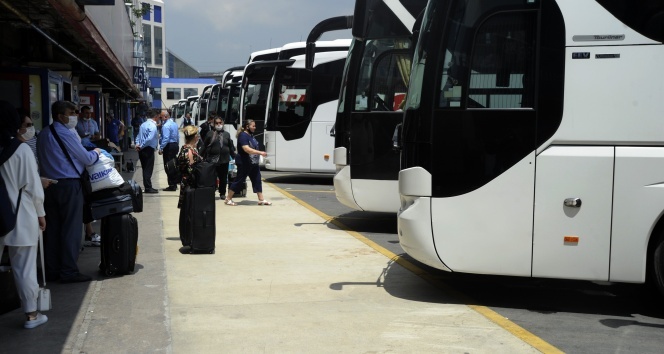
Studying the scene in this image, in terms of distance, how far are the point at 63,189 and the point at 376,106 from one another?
16.2ft

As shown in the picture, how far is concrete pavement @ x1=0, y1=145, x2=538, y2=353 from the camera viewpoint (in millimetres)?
5770

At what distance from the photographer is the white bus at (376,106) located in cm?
1084

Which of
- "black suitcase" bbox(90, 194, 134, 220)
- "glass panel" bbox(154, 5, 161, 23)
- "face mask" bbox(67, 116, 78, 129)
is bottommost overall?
"black suitcase" bbox(90, 194, 134, 220)

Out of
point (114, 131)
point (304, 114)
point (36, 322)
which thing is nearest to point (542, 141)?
point (36, 322)

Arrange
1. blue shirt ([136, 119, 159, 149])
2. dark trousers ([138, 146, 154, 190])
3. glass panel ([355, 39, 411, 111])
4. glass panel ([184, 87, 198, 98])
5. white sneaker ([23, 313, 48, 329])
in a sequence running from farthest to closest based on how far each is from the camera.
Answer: glass panel ([184, 87, 198, 98])
dark trousers ([138, 146, 154, 190])
blue shirt ([136, 119, 159, 149])
glass panel ([355, 39, 411, 111])
white sneaker ([23, 313, 48, 329])

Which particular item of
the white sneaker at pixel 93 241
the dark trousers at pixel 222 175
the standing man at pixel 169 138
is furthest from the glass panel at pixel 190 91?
the white sneaker at pixel 93 241

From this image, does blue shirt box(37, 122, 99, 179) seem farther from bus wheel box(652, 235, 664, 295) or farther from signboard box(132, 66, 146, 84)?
signboard box(132, 66, 146, 84)

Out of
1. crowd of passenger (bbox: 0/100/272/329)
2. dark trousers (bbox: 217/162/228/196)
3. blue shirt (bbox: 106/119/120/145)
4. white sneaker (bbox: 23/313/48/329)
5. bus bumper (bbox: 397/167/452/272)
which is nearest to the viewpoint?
crowd of passenger (bbox: 0/100/272/329)

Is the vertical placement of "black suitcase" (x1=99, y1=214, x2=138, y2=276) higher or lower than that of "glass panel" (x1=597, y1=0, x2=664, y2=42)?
lower

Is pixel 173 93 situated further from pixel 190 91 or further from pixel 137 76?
pixel 137 76

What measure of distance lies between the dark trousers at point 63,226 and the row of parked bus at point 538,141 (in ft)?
10.9

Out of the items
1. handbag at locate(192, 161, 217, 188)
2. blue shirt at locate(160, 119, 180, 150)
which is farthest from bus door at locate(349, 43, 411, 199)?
blue shirt at locate(160, 119, 180, 150)

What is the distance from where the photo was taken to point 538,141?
6.59m

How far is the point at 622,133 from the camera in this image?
6461 millimetres
